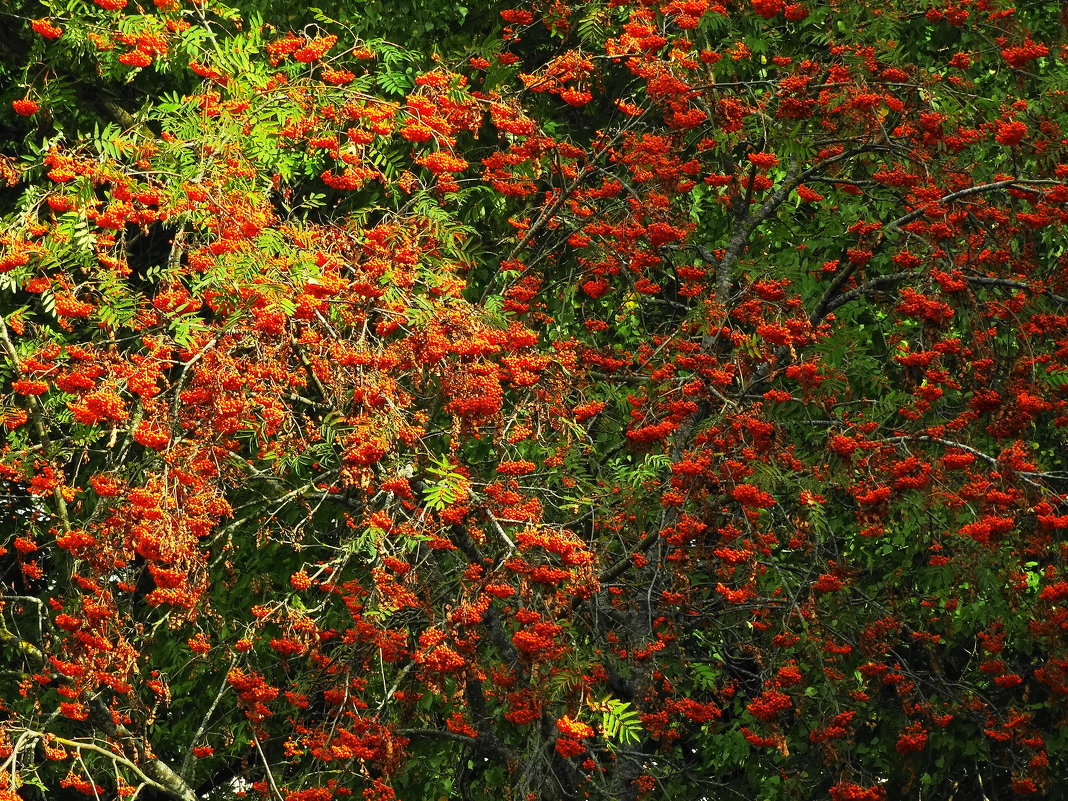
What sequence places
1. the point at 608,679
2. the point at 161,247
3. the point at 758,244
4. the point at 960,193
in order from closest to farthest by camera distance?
the point at 960,193 < the point at 608,679 < the point at 758,244 < the point at 161,247

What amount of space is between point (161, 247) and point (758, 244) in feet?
17.7

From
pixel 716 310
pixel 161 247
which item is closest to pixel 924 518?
pixel 716 310

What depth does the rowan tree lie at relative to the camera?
7055 mm

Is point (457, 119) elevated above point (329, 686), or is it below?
above

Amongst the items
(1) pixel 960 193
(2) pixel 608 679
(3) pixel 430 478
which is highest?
(1) pixel 960 193

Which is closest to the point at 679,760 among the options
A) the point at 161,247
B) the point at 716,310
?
the point at 716,310

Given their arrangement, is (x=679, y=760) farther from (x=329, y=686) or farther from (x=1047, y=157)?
(x=1047, y=157)

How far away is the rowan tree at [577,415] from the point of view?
7055 millimetres

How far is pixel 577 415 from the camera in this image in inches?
307

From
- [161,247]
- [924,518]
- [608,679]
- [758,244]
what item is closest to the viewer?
[924,518]

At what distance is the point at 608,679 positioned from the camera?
8.51 metres

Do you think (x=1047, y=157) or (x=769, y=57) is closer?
(x=1047, y=157)

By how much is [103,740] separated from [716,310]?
454 cm

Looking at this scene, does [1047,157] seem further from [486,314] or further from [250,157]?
[250,157]
